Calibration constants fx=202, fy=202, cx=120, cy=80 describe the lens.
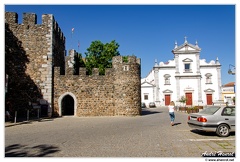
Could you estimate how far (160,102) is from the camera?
41531mm

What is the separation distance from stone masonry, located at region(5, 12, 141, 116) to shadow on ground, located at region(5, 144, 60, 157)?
1111 centimetres

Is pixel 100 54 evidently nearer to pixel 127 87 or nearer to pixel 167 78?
pixel 127 87

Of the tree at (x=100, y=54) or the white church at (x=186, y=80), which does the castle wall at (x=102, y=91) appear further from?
the white church at (x=186, y=80)

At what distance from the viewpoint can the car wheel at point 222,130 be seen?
26.7ft

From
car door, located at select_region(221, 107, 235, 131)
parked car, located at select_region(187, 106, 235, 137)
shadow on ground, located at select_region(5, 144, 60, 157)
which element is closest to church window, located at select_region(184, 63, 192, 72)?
car door, located at select_region(221, 107, 235, 131)

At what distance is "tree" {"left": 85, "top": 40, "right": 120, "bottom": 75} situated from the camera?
25.4 metres

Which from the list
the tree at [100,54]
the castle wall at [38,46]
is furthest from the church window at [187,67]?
the castle wall at [38,46]

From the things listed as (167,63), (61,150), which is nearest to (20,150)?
(61,150)

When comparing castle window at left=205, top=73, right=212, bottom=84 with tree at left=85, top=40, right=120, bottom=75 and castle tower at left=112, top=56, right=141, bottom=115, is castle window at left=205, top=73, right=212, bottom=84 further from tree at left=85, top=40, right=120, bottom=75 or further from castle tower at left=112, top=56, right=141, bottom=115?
castle tower at left=112, top=56, right=141, bottom=115

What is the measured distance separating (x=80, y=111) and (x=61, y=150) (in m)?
12.1

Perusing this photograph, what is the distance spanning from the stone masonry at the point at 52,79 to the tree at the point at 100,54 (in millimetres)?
6716

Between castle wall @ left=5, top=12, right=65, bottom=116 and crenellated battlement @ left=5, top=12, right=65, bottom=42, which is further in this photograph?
castle wall @ left=5, top=12, right=65, bottom=116

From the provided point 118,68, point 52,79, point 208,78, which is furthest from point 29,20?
point 208,78

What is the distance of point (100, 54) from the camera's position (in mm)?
26125
